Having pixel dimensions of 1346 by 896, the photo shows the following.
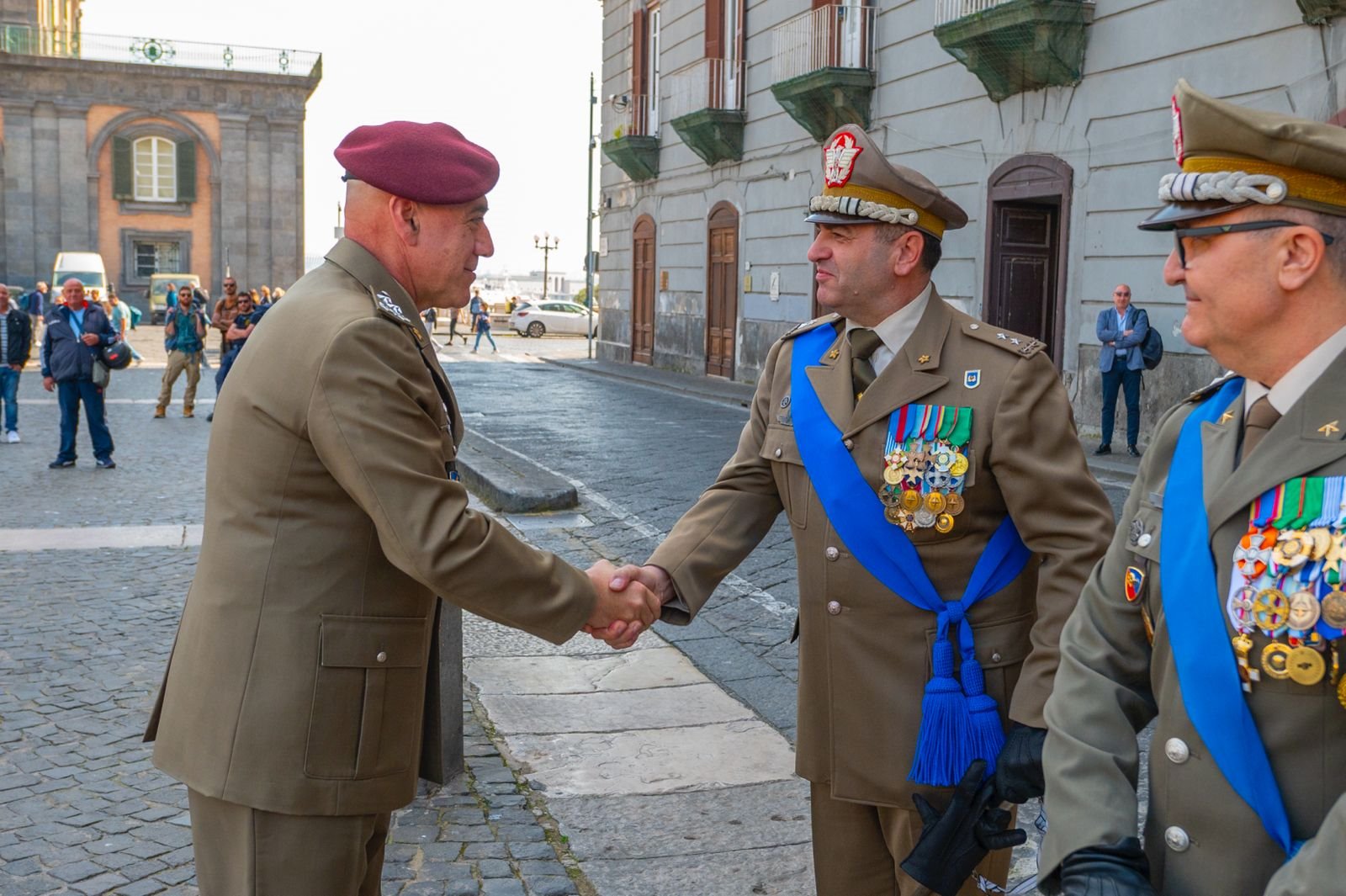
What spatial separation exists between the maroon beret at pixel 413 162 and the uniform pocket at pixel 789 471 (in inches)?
32.0

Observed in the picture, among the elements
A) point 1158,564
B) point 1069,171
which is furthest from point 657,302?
point 1158,564

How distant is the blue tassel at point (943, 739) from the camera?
2459 mm

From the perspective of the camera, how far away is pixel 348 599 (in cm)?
226

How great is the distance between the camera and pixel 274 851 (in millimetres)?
2236

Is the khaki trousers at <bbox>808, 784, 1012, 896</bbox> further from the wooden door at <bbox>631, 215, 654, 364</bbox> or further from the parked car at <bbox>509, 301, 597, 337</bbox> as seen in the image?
the parked car at <bbox>509, 301, 597, 337</bbox>

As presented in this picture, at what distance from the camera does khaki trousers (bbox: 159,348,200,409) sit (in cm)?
1559

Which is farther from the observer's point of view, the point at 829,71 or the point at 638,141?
the point at 638,141

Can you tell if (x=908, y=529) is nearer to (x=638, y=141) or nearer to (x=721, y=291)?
(x=721, y=291)

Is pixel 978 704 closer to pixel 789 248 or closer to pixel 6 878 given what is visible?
pixel 6 878

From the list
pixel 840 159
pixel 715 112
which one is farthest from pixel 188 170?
pixel 840 159

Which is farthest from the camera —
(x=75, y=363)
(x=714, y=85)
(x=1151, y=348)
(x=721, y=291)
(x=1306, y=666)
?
(x=721, y=291)

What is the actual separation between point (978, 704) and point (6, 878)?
2.65 m

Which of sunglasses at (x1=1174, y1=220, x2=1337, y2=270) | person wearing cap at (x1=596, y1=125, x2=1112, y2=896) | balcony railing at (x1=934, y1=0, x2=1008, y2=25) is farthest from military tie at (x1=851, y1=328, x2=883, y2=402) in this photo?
balcony railing at (x1=934, y1=0, x2=1008, y2=25)

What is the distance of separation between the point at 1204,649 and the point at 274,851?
151cm
